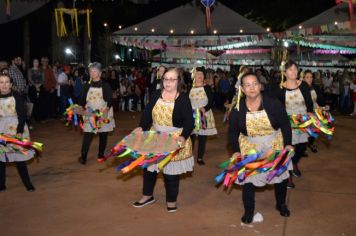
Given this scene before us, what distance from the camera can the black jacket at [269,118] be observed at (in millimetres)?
4957

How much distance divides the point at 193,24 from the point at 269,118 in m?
12.0

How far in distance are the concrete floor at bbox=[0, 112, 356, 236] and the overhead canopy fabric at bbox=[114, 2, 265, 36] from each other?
8.40 m

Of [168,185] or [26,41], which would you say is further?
[26,41]

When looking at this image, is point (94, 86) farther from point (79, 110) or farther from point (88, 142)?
point (88, 142)

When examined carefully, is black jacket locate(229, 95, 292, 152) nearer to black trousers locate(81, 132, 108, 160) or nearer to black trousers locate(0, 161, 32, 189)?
black trousers locate(0, 161, 32, 189)

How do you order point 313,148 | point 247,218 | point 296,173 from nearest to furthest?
point 247,218 < point 296,173 < point 313,148

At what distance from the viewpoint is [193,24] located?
16.5m

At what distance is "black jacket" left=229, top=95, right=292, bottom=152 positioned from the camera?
16.3ft

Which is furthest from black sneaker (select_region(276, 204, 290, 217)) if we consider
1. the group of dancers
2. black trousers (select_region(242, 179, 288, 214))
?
black trousers (select_region(242, 179, 288, 214))

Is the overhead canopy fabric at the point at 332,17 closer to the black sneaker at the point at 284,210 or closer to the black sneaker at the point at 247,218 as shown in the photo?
the black sneaker at the point at 284,210

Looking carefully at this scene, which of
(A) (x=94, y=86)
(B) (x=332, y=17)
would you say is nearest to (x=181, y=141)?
(A) (x=94, y=86)

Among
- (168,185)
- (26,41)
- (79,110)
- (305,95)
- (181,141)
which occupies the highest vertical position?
(26,41)

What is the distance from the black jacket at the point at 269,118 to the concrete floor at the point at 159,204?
3.07ft

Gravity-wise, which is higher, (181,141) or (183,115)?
(183,115)
